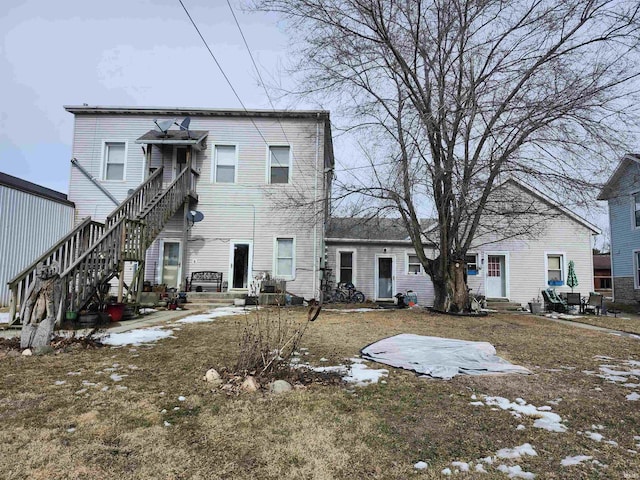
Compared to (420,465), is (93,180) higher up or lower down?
higher up

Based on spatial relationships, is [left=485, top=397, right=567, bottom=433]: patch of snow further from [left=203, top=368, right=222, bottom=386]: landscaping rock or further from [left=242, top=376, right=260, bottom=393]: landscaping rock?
[left=203, top=368, right=222, bottom=386]: landscaping rock

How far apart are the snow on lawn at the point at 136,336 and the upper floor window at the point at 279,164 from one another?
320 inches

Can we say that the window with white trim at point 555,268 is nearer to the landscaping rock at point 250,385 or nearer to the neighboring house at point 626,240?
the neighboring house at point 626,240

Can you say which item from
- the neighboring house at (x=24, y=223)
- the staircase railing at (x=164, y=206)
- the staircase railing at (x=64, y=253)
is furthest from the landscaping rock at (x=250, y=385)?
the neighboring house at (x=24, y=223)

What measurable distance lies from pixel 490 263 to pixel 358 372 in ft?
45.7

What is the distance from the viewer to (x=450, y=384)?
4.32m

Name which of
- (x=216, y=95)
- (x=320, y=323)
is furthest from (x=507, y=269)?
(x=216, y=95)

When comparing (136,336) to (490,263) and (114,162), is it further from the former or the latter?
(490,263)

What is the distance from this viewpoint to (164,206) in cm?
1180

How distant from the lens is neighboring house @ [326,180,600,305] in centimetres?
1659

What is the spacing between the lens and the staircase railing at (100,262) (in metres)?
7.29

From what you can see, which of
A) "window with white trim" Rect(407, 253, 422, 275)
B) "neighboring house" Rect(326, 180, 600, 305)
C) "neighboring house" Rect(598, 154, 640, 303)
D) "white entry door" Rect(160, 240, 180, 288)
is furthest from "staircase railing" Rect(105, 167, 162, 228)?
"neighboring house" Rect(598, 154, 640, 303)

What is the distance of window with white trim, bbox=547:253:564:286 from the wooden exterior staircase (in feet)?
49.6

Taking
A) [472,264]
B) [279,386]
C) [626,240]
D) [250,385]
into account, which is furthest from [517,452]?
[626,240]
